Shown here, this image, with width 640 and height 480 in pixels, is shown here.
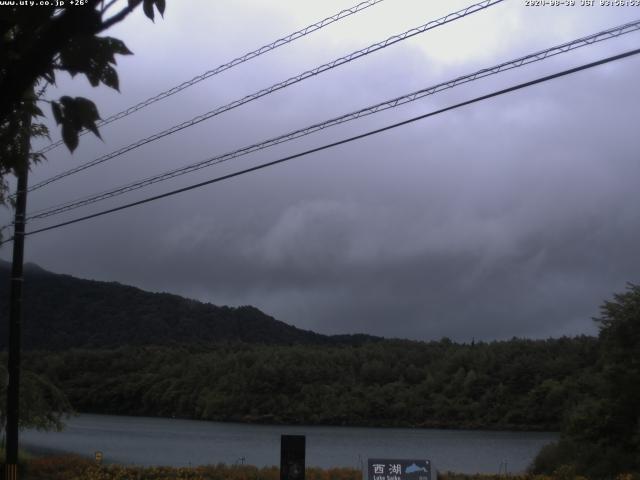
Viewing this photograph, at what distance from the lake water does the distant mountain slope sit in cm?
748

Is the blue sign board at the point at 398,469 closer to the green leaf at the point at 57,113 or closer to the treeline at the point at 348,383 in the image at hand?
the green leaf at the point at 57,113

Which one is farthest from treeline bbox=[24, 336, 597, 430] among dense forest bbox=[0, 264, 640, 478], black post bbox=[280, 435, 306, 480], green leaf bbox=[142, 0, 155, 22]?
green leaf bbox=[142, 0, 155, 22]

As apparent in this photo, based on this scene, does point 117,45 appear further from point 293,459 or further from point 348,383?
point 348,383

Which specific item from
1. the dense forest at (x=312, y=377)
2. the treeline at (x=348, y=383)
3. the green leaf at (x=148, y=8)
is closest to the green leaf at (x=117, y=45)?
the green leaf at (x=148, y=8)

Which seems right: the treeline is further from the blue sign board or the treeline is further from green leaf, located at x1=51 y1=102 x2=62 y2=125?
green leaf, located at x1=51 y1=102 x2=62 y2=125

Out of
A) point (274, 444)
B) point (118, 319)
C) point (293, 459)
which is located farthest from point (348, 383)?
point (293, 459)

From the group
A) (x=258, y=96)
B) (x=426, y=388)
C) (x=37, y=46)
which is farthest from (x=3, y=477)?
(x=426, y=388)

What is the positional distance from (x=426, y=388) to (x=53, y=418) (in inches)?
975

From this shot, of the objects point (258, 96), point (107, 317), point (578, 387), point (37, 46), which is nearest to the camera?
point (37, 46)

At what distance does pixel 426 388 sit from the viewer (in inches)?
1812

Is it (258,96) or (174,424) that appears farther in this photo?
(174,424)

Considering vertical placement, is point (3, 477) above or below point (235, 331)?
below

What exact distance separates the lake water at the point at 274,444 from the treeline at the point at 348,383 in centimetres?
134

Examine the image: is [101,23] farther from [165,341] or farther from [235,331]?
[235,331]
